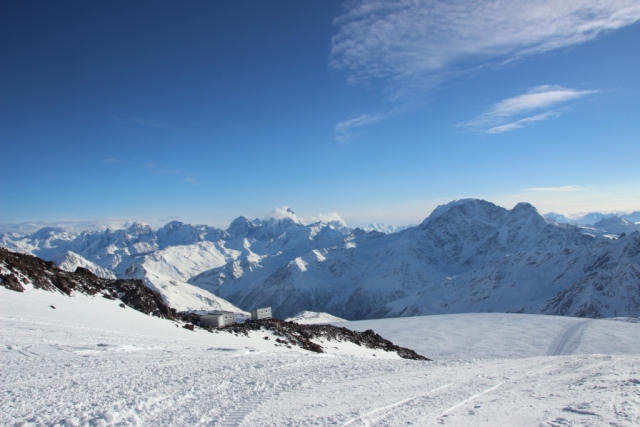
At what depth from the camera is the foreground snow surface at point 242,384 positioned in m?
9.20

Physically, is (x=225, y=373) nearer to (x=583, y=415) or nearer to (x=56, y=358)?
(x=56, y=358)

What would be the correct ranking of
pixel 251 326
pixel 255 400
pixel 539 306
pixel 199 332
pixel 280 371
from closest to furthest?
pixel 255 400 < pixel 280 371 < pixel 199 332 < pixel 251 326 < pixel 539 306

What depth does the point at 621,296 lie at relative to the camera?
142125mm

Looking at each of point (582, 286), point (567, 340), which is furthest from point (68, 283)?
point (582, 286)

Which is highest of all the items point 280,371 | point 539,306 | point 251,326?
point 280,371

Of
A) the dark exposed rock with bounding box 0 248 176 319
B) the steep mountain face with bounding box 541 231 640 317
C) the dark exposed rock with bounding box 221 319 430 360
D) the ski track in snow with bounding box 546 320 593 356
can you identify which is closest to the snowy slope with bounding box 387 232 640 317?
the steep mountain face with bounding box 541 231 640 317

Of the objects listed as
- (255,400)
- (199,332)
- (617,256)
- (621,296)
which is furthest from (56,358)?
(617,256)

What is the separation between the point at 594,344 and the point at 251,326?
39.1 meters

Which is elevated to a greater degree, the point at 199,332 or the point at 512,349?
the point at 199,332

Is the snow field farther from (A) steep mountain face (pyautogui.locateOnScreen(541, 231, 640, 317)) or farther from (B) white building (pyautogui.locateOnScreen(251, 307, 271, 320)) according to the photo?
(A) steep mountain face (pyautogui.locateOnScreen(541, 231, 640, 317))

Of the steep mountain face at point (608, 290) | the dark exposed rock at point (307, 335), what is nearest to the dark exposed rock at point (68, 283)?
the dark exposed rock at point (307, 335)

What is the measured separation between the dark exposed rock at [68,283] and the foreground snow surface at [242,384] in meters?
1.64

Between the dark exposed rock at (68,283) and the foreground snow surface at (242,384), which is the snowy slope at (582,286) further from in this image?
the dark exposed rock at (68,283)

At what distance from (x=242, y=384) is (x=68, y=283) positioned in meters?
19.7
